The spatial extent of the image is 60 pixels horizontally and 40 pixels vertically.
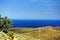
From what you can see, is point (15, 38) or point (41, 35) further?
point (41, 35)

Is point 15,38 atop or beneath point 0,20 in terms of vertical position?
beneath

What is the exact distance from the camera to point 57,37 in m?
31.5

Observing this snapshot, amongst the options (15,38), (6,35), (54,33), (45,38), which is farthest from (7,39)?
(54,33)

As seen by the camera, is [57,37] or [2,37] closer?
[2,37]

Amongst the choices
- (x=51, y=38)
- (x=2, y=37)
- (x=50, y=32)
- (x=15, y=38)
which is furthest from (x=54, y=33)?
(x=2, y=37)

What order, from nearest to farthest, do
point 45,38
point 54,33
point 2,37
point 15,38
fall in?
point 2,37
point 15,38
point 45,38
point 54,33

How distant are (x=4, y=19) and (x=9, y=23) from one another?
2.36ft

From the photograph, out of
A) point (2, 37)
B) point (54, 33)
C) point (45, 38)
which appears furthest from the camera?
point (54, 33)

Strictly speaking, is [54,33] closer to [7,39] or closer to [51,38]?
[51,38]

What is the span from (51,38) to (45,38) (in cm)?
97

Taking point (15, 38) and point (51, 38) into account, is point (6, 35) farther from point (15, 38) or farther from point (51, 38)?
Result: point (51, 38)

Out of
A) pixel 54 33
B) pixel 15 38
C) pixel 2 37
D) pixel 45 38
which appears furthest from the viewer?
pixel 54 33

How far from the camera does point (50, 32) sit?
3491 centimetres

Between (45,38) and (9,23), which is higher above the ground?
(9,23)
